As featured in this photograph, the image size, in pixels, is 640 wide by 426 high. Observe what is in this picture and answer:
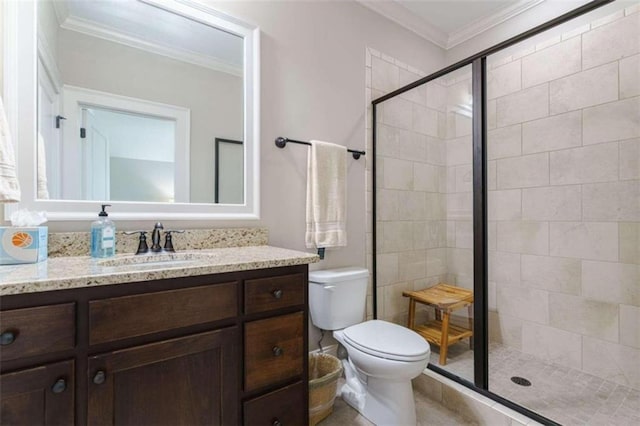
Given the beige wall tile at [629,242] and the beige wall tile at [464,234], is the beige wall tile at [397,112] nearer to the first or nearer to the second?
the beige wall tile at [464,234]

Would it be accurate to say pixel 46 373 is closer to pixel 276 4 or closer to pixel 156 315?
pixel 156 315

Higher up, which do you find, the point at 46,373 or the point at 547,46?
the point at 547,46

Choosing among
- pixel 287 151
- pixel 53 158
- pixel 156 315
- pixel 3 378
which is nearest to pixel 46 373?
pixel 3 378

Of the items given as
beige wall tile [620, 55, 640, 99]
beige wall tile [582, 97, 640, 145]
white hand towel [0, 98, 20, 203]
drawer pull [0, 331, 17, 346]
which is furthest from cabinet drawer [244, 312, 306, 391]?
beige wall tile [620, 55, 640, 99]

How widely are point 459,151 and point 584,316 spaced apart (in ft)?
4.17

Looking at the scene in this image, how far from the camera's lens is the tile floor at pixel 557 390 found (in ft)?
5.02

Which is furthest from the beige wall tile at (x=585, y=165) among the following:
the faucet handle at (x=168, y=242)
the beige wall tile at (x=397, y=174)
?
the faucet handle at (x=168, y=242)

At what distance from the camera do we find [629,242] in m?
1.73

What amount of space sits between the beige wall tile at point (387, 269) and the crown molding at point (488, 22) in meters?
1.92

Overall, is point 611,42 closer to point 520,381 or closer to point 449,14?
point 449,14

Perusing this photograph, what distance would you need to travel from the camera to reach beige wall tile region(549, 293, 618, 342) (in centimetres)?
180

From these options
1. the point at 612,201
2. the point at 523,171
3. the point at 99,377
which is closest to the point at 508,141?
the point at 523,171

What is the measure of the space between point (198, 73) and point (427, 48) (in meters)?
1.93

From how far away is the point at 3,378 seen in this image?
732 millimetres
